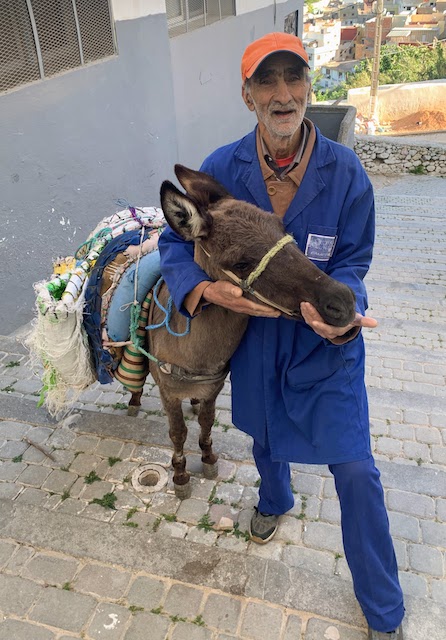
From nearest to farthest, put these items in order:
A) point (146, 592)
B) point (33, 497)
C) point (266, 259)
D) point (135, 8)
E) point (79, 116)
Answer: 1. point (266, 259)
2. point (146, 592)
3. point (33, 497)
4. point (79, 116)
5. point (135, 8)

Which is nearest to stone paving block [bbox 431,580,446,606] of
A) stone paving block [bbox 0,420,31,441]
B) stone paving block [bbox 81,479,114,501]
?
stone paving block [bbox 81,479,114,501]

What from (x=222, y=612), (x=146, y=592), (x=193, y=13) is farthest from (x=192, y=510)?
(x=193, y=13)

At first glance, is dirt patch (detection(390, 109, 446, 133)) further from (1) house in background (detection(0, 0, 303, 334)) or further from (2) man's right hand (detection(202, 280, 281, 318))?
(2) man's right hand (detection(202, 280, 281, 318))

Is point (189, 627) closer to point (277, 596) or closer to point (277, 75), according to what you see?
point (277, 596)

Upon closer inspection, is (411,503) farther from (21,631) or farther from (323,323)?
(21,631)

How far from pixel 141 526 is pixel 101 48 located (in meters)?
6.51

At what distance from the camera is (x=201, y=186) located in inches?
100

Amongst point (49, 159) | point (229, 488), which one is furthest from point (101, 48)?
point (229, 488)

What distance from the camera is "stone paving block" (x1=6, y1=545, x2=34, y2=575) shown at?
304cm

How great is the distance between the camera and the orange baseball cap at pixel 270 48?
2.37 metres

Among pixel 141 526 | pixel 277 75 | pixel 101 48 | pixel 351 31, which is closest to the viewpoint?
pixel 277 75

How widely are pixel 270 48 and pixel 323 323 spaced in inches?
50.5

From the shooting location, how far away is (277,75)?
2.45 metres

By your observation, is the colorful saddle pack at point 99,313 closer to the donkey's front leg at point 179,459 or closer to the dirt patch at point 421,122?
the donkey's front leg at point 179,459
